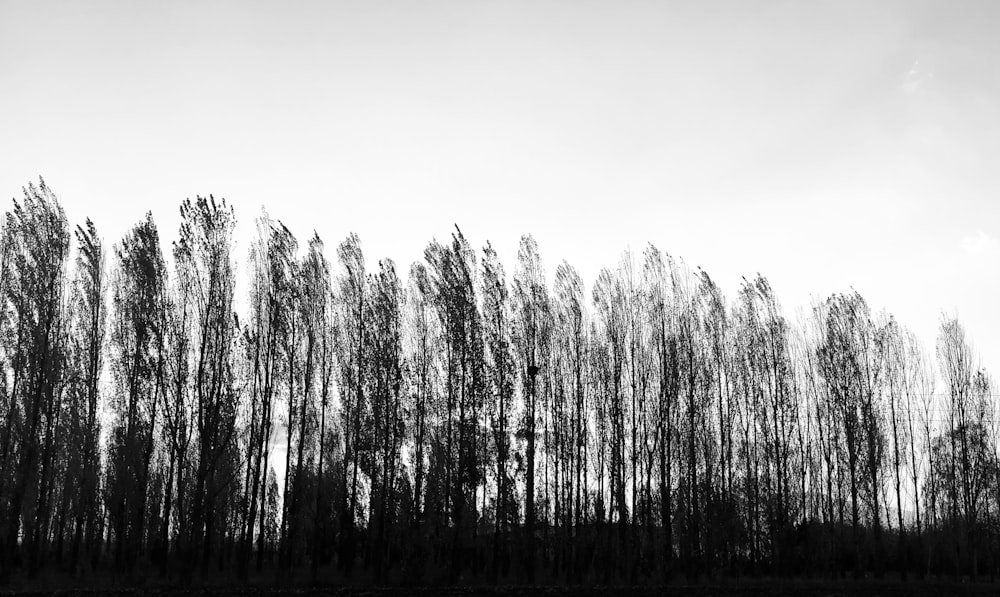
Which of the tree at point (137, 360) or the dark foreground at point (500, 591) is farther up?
the tree at point (137, 360)

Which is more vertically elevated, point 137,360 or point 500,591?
point 137,360

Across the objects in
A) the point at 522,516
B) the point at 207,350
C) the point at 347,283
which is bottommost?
the point at 522,516

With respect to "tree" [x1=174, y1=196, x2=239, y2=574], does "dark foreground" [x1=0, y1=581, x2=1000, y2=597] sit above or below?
below

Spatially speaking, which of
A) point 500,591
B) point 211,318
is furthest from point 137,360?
point 500,591

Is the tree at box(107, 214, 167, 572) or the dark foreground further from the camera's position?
the tree at box(107, 214, 167, 572)

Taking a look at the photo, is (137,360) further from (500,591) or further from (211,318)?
(500,591)

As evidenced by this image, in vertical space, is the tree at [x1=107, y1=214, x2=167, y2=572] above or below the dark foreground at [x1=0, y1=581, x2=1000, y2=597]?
above

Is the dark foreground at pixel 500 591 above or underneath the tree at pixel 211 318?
underneath

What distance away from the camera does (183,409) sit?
25.9m

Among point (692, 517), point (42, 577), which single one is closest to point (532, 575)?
point (692, 517)

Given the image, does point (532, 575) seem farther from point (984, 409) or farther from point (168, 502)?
point (984, 409)

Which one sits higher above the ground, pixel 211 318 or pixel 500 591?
pixel 211 318

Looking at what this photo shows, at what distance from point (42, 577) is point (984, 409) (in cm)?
4795

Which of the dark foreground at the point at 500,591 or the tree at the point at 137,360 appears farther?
the tree at the point at 137,360
